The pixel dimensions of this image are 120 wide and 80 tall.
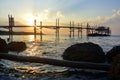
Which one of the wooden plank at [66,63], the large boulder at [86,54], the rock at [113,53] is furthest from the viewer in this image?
the rock at [113,53]

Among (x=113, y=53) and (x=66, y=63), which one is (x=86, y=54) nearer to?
(x=113, y=53)

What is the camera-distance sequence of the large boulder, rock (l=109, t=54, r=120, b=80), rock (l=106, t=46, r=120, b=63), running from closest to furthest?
rock (l=109, t=54, r=120, b=80)
the large boulder
rock (l=106, t=46, r=120, b=63)

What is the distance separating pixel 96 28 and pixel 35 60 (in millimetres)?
135319

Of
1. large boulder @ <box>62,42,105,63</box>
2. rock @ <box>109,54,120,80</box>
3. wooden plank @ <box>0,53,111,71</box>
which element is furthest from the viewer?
large boulder @ <box>62,42,105,63</box>

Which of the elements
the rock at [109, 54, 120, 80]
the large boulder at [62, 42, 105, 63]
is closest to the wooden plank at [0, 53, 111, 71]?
the rock at [109, 54, 120, 80]

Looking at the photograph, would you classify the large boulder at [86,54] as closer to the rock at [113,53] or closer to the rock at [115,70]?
the rock at [113,53]

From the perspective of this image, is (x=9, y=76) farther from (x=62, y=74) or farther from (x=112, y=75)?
(x=112, y=75)

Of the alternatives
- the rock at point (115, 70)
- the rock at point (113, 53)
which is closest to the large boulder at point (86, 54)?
the rock at point (113, 53)

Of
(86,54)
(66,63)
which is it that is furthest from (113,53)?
(66,63)

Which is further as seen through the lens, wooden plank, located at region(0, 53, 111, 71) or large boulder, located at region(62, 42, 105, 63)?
large boulder, located at region(62, 42, 105, 63)

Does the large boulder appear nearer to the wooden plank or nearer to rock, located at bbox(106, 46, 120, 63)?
rock, located at bbox(106, 46, 120, 63)

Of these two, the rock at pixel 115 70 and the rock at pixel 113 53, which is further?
the rock at pixel 113 53

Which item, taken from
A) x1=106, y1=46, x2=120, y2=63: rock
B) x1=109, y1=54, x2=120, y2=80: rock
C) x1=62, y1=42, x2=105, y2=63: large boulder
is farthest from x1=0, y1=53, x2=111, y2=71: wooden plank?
x1=106, y1=46, x2=120, y2=63: rock

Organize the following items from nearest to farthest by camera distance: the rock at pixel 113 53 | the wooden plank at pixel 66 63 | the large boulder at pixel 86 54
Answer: the wooden plank at pixel 66 63
the large boulder at pixel 86 54
the rock at pixel 113 53
